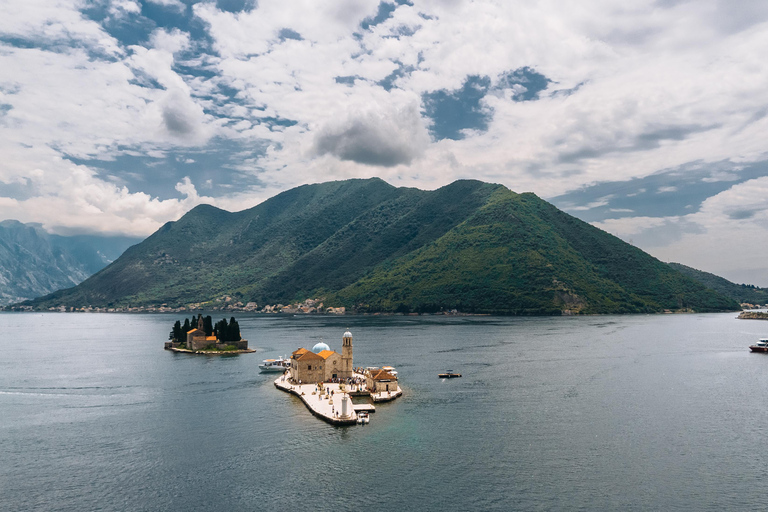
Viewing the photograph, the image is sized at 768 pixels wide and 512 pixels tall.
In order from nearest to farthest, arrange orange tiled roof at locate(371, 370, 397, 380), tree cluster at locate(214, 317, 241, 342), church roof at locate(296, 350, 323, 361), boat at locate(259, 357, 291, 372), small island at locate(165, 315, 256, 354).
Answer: orange tiled roof at locate(371, 370, 397, 380)
church roof at locate(296, 350, 323, 361)
boat at locate(259, 357, 291, 372)
small island at locate(165, 315, 256, 354)
tree cluster at locate(214, 317, 241, 342)

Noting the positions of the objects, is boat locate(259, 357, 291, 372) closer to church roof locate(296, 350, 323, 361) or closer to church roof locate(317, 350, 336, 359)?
church roof locate(317, 350, 336, 359)

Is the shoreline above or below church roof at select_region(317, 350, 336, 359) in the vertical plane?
below

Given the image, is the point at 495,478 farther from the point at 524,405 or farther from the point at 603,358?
the point at 603,358

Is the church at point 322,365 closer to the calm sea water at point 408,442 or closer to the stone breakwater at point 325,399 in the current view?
the stone breakwater at point 325,399

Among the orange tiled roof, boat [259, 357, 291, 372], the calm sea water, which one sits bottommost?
the calm sea water

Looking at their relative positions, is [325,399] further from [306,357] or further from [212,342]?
[212,342]

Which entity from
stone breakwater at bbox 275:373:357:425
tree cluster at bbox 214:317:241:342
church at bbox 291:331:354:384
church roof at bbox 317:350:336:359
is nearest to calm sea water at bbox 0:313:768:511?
stone breakwater at bbox 275:373:357:425

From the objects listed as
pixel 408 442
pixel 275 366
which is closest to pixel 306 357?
pixel 275 366

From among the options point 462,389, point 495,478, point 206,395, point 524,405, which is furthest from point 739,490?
point 206,395

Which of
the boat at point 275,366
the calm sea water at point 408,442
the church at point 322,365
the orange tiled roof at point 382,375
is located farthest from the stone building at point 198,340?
the orange tiled roof at point 382,375
